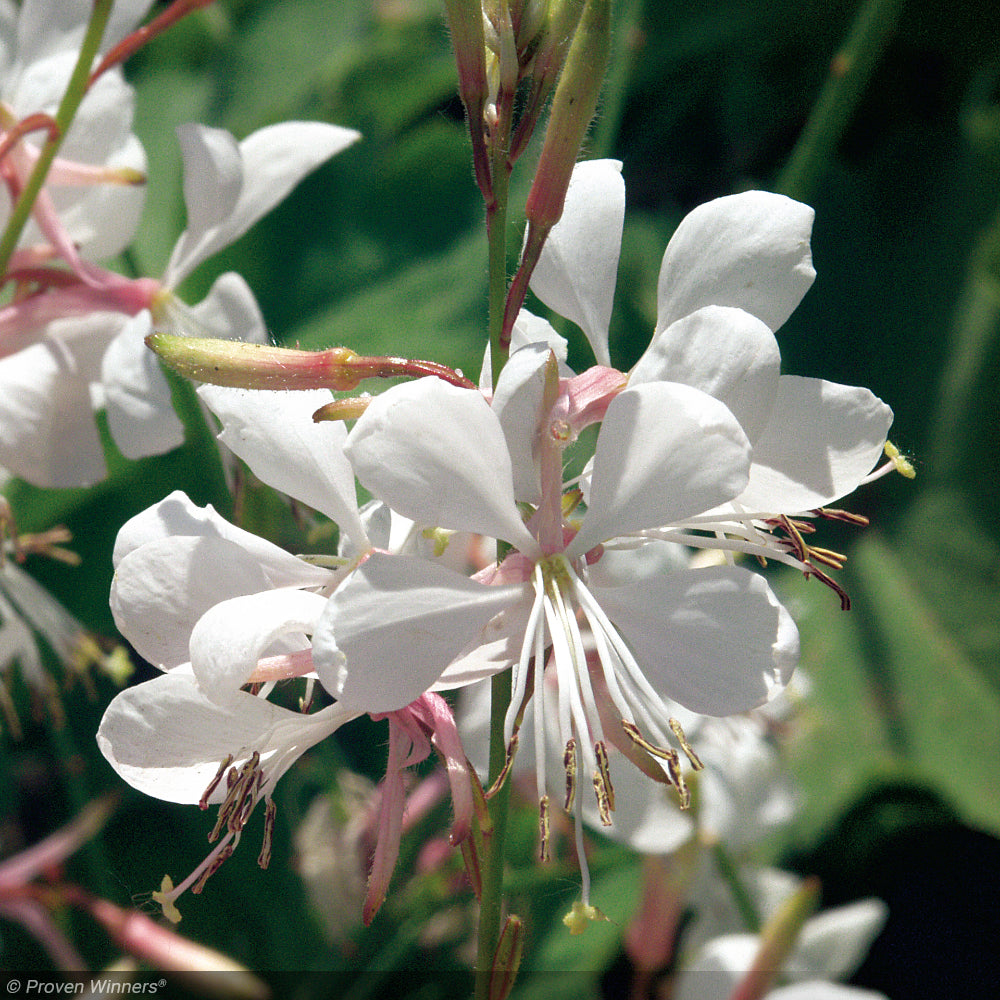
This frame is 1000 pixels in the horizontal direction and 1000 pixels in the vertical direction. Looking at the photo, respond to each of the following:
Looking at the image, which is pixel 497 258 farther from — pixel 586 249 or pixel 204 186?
pixel 204 186

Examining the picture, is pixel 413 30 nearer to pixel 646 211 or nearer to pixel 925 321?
pixel 646 211

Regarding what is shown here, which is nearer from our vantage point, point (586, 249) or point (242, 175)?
point (586, 249)

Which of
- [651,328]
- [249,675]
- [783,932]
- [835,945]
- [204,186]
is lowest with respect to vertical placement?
[835,945]

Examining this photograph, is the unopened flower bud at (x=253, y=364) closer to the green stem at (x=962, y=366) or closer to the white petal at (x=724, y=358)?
the white petal at (x=724, y=358)

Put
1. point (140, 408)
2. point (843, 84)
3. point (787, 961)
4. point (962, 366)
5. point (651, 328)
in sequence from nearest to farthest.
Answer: point (140, 408) → point (843, 84) → point (787, 961) → point (651, 328) → point (962, 366)

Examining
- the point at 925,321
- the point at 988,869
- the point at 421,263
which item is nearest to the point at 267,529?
the point at 421,263

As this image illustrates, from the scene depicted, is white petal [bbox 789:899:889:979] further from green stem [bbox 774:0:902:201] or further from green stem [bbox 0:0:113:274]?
green stem [bbox 0:0:113:274]
